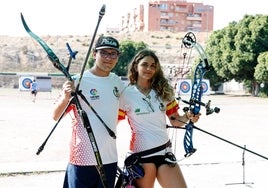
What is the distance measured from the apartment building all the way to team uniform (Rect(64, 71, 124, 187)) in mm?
129735

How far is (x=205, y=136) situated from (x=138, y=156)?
28.9 feet

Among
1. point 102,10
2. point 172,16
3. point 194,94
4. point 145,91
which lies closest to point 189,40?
point 194,94

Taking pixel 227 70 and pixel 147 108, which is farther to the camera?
pixel 227 70

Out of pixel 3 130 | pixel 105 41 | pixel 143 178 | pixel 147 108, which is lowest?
pixel 3 130

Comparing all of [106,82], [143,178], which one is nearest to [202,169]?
[143,178]

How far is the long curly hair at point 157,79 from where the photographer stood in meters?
3.73

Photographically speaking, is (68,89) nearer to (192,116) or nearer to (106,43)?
(106,43)

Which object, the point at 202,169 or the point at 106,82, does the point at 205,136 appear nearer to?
the point at 202,169

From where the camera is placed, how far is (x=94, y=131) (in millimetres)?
3176

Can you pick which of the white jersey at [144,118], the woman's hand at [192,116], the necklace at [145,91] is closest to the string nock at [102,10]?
the white jersey at [144,118]

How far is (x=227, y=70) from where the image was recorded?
143ft

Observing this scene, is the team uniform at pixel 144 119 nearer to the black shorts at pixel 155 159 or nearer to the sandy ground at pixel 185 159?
the black shorts at pixel 155 159

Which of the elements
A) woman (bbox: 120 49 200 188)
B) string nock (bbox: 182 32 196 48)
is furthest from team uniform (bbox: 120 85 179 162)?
string nock (bbox: 182 32 196 48)

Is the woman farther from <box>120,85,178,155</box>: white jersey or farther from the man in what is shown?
the man
